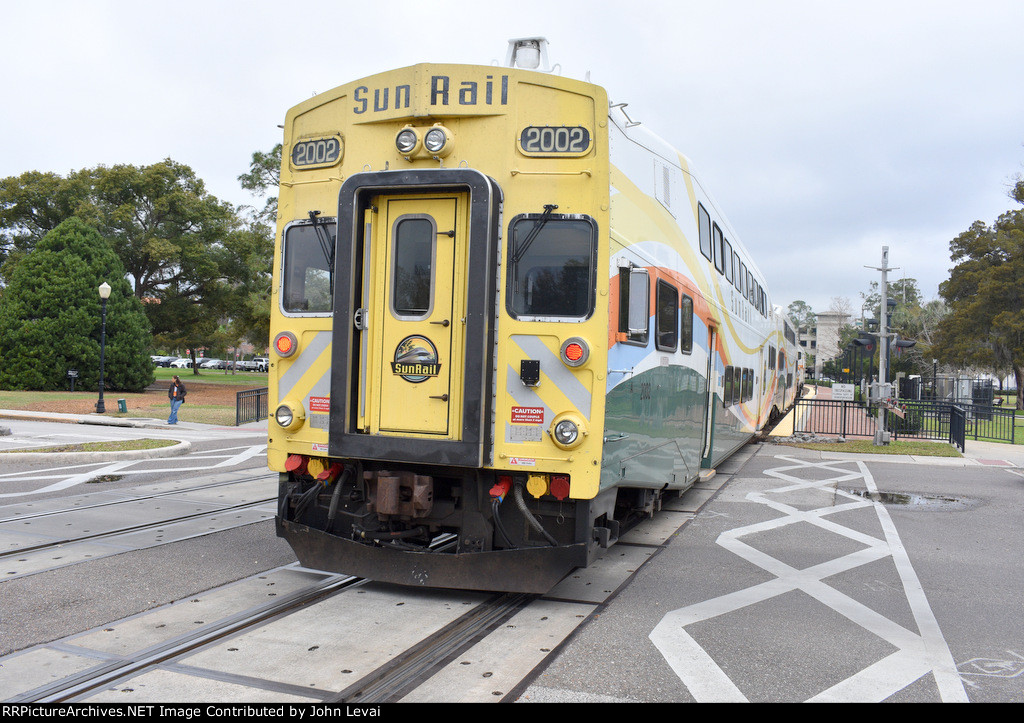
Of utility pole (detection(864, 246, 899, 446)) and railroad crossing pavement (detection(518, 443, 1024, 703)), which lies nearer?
railroad crossing pavement (detection(518, 443, 1024, 703))

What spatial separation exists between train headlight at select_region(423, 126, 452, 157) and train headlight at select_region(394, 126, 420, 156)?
9cm

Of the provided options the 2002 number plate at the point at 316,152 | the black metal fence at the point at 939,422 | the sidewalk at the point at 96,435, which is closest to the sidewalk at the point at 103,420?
the sidewalk at the point at 96,435

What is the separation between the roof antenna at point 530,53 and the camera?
6.20 m

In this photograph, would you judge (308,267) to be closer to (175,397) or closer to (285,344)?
(285,344)

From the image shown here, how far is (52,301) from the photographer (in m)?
31.6

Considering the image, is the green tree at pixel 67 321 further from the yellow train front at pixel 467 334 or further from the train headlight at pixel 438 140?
the train headlight at pixel 438 140

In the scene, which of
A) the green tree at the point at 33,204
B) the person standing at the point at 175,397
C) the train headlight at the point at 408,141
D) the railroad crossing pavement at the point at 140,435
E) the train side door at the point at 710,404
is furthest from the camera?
the green tree at the point at 33,204

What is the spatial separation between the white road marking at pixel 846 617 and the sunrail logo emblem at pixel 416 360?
2.33m

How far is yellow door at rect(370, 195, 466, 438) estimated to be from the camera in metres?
5.52

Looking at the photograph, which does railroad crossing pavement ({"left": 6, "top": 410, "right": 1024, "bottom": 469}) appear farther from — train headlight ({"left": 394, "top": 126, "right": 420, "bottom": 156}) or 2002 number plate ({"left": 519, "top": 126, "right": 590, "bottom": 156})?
2002 number plate ({"left": 519, "top": 126, "right": 590, "bottom": 156})

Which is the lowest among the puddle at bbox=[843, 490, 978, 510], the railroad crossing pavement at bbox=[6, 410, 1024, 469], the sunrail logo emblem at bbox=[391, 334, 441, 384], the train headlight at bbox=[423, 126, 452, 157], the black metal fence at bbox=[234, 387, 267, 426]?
the puddle at bbox=[843, 490, 978, 510]

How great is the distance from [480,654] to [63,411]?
24143 mm

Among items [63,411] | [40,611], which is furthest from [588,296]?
[63,411]

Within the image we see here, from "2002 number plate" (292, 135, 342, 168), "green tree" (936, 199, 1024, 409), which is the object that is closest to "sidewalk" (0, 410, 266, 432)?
"2002 number plate" (292, 135, 342, 168)
